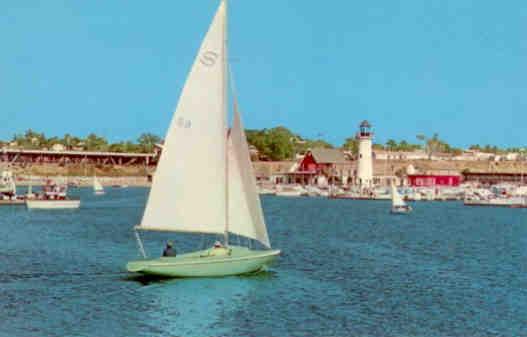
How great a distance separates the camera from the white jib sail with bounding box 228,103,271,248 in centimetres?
4144

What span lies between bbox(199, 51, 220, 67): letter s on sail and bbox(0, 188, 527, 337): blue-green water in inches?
398

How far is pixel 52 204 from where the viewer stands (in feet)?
373

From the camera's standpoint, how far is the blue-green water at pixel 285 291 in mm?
33844

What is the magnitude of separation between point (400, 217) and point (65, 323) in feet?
273

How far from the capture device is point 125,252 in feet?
190

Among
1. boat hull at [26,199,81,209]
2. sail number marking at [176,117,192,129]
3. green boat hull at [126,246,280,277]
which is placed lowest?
green boat hull at [126,246,280,277]

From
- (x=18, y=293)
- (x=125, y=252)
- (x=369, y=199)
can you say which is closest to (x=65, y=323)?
(x=18, y=293)

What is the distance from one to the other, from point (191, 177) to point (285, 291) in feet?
22.9

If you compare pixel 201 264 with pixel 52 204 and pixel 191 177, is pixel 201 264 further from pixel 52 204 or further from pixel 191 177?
pixel 52 204

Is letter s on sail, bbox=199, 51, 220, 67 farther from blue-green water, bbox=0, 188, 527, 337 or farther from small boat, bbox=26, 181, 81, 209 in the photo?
small boat, bbox=26, 181, 81, 209

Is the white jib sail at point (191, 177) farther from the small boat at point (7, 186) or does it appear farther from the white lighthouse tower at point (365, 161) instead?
the white lighthouse tower at point (365, 161)

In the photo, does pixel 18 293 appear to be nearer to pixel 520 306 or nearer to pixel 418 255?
pixel 520 306

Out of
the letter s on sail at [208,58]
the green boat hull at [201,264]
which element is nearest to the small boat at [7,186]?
the green boat hull at [201,264]

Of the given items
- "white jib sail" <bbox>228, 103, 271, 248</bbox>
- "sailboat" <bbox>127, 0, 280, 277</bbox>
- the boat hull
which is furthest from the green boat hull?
the boat hull
